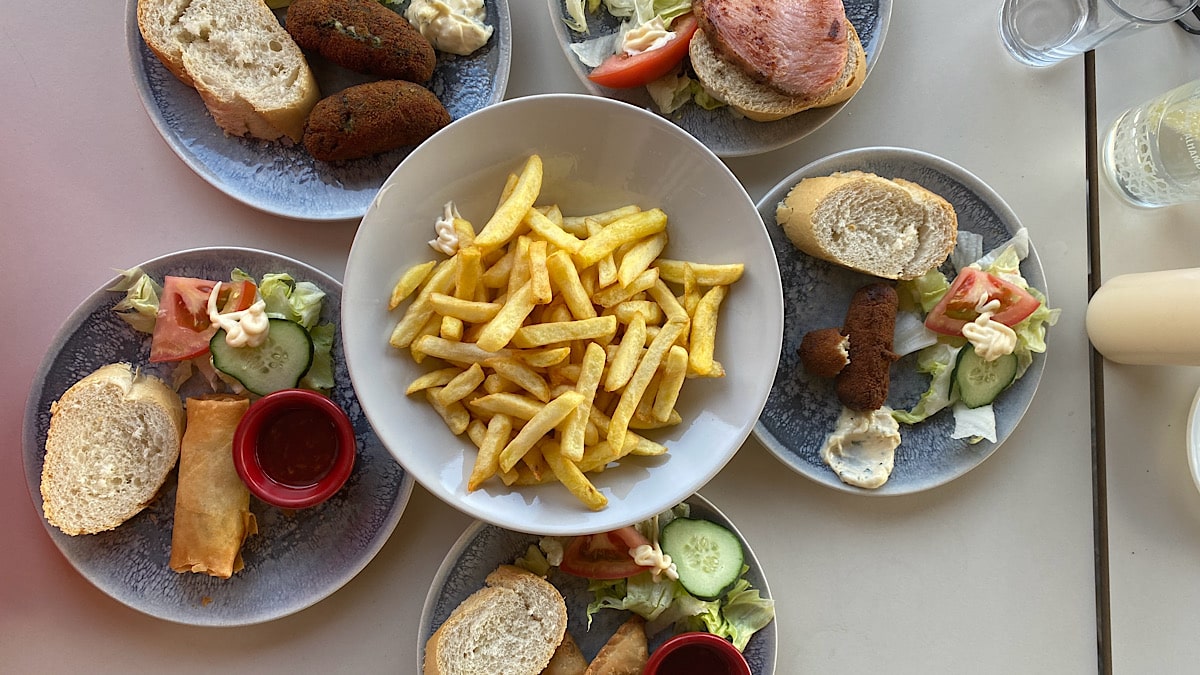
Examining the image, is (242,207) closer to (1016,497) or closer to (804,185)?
(804,185)

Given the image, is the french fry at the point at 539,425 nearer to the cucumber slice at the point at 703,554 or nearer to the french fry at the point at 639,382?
the french fry at the point at 639,382

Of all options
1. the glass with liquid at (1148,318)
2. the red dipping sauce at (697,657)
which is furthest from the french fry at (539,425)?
the glass with liquid at (1148,318)

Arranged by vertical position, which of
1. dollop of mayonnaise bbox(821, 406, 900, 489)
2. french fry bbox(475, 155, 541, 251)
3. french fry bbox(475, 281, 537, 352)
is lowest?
dollop of mayonnaise bbox(821, 406, 900, 489)

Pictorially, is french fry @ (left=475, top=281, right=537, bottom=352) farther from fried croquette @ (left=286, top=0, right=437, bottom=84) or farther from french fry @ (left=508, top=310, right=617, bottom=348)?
fried croquette @ (left=286, top=0, right=437, bottom=84)

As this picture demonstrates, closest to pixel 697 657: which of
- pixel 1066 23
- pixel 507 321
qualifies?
pixel 507 321

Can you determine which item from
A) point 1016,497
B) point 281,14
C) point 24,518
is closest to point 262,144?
point 281,14

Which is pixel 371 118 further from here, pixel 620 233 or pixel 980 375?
pixel 980 375

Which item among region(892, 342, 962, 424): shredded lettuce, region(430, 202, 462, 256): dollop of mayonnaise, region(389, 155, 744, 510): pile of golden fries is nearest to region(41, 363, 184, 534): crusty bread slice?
region(389, 155, 744, 510): pile of golden fries
